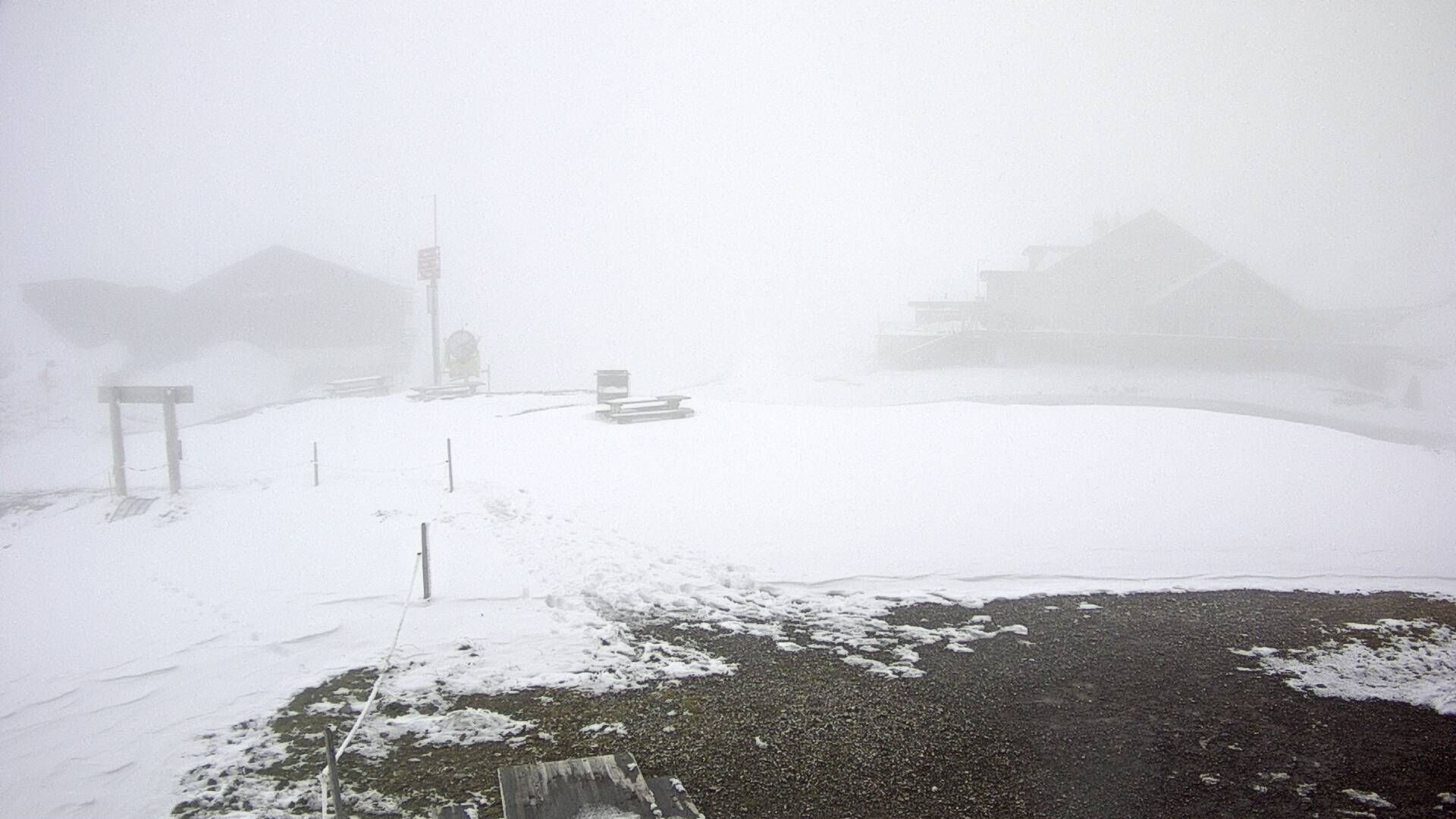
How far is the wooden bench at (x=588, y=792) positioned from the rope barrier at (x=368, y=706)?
3.95 feet

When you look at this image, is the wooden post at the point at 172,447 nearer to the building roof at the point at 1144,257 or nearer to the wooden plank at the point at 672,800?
the wooden plank at the point at 672,800

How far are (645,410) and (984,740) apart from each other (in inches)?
627

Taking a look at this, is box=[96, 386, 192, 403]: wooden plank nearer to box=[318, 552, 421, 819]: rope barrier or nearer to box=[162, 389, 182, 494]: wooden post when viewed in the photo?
box=[162, 389, 182, 494]: wooden post

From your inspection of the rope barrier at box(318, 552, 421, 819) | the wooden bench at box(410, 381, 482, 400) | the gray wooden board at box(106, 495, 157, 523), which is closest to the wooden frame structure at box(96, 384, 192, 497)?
the gray wooden board at box(106, 495, 157, 523)

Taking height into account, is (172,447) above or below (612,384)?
below

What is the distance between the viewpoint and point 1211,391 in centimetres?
3541

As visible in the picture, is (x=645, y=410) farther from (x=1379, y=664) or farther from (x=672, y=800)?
(x=672, y=800)

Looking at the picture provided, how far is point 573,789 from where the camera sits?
142 inches

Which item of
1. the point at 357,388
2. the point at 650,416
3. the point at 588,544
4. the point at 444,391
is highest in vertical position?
the point at 357,388

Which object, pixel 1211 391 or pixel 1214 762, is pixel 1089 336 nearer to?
pixel 1211 391

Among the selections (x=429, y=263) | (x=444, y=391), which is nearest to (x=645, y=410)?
(x=444, y=391)

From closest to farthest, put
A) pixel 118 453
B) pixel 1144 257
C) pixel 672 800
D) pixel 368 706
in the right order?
1. pixel 672 800
2. pixel 368 706
3. pixel 118 453
4. pixel 1144 257

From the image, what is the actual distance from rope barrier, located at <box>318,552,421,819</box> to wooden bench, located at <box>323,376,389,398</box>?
87.8 feet

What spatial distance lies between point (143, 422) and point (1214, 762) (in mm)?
38850
